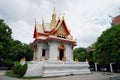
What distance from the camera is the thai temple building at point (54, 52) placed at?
50.1 feet

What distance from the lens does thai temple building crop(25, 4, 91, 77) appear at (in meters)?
15.3

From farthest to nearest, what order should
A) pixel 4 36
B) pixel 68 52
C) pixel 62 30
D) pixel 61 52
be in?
pixel 4 36 → pixel 62 30 → pixel 68 52 → pixel 61 52

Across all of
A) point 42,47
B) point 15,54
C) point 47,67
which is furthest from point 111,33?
point 15,54

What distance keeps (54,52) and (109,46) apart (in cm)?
858

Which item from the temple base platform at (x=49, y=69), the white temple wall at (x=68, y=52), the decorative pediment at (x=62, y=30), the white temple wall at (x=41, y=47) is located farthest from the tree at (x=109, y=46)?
the white temple wall at (x=41, y=47)

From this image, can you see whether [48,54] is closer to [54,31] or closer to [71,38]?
Answer: [54,31]

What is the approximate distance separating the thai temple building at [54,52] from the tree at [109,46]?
16.6 feet

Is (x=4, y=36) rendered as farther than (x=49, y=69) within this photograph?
Yes

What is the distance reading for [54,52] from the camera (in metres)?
18.6

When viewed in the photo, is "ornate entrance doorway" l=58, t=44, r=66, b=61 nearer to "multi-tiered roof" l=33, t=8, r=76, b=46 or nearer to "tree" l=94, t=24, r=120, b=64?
"multi-tiered roof" l=33, t=8, r=76, b=46

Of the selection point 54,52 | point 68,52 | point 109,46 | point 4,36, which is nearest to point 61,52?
point 68,52

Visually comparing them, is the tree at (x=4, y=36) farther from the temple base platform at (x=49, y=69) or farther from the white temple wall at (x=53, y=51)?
the temple base platform at (x=49, y=69)

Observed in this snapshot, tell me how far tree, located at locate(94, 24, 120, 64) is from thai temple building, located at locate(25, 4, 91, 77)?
5.06 metres

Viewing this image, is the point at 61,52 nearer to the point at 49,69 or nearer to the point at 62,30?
the point at 62,30
